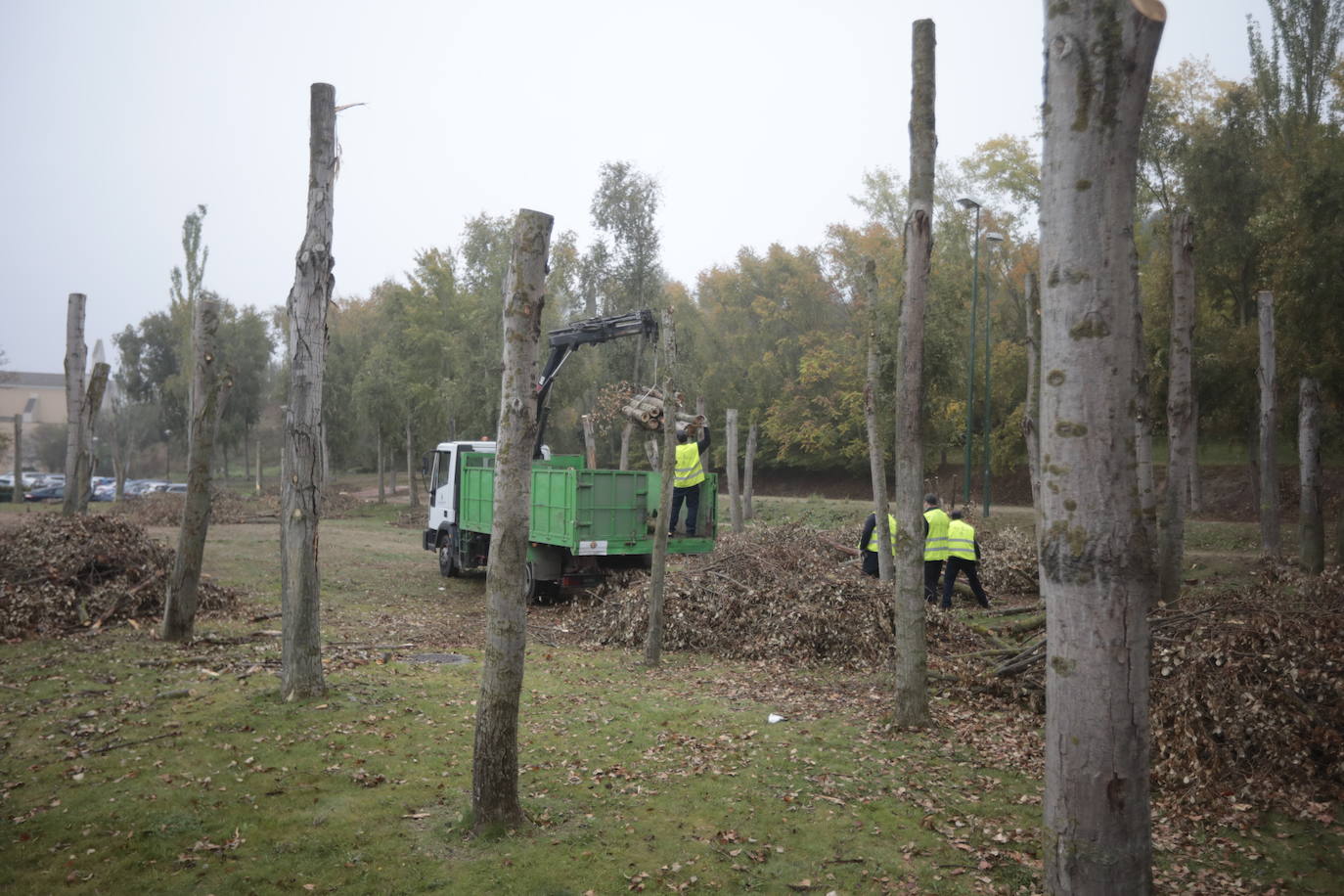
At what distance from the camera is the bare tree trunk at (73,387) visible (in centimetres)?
1507

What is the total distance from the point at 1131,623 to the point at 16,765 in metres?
6.74

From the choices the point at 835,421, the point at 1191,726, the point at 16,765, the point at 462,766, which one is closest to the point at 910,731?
the point at 1191,726

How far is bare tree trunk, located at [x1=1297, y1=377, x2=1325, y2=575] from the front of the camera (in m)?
12.7

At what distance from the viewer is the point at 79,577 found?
36.6ft

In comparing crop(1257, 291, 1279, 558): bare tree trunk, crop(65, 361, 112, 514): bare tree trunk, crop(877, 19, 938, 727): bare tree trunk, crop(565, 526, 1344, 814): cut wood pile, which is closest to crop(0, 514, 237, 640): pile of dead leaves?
crop(65, 361, 112, 514): bare tree trunk

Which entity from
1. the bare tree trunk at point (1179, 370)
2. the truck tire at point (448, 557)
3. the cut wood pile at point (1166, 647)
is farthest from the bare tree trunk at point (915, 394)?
the truck tire at point (448, 557)

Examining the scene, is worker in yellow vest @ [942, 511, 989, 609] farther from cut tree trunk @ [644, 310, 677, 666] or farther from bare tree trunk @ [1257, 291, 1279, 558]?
bare tree trunk @ [1257, 291, 1279, 558]

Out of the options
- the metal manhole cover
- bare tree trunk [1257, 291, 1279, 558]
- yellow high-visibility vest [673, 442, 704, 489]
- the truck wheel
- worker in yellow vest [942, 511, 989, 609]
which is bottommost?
the metal manhole cover

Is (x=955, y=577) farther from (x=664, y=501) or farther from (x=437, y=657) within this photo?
(x=437, y=657)

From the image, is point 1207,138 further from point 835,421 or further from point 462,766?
point 462,766

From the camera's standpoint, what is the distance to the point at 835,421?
132ft

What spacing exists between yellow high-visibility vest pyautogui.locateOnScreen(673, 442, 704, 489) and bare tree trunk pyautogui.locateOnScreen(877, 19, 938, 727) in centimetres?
689

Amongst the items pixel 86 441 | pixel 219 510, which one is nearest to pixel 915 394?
pixel 86 441

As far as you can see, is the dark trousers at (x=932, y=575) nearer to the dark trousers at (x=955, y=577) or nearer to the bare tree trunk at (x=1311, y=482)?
the dark trousers at (x=955, y=577)
